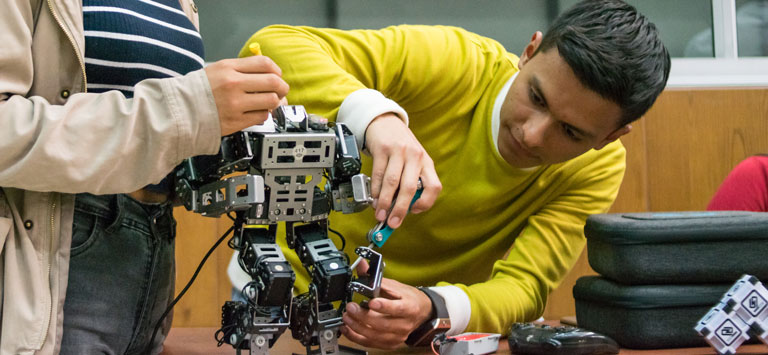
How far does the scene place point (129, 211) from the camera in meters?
0.84

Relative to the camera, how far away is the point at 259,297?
806 mm

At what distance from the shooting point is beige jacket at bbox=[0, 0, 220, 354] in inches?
26.5

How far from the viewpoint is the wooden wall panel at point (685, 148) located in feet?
6.88

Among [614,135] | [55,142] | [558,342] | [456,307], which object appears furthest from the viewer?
[614,135]

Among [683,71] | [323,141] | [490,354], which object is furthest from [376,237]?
[683,71]

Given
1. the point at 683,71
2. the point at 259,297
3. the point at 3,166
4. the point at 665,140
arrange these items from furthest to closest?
the point at 683,71, the point at 665,140, the point at 259,297, the point at 3,166

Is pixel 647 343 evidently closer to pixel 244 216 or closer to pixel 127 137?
pixel 244 216

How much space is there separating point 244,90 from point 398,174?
0.70ft

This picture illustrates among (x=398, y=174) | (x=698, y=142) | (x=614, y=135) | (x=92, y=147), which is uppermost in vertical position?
(x=92, y=147)

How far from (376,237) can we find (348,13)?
150 centimetres

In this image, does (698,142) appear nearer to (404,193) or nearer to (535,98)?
(535,98)

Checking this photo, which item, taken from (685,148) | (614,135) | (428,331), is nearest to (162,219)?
(428,331)

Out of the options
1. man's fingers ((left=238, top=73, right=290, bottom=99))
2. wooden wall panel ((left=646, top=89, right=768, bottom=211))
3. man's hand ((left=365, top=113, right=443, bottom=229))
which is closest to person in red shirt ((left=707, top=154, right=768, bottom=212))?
wooden wall panel ((left=646, top=89, right=768, bottom=211))

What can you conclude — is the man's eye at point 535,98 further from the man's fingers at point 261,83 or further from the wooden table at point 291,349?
the man's fingers at point 261,83
